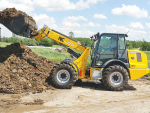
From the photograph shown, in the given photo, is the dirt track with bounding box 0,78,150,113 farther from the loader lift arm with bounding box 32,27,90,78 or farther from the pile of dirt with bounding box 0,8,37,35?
the pile of dirt with bounding box 0,8,37,35

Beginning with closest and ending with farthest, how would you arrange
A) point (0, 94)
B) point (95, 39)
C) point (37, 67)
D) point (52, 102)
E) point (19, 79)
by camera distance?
point (52, 102)
point (0, 94)
point (19, 79)
point (95, 39)
point (37, 67)

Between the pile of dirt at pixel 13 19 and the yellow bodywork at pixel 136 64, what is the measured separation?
15.4ft

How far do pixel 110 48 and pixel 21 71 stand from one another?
4.25 metres

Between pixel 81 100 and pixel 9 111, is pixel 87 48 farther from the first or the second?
pixel 9 111

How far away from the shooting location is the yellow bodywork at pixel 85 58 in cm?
873

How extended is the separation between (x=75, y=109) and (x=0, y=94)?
3247 mm

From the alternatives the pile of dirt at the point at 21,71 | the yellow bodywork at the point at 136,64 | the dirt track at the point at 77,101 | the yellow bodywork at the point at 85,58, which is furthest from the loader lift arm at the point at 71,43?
the yellow bodywork at the point at 136,64

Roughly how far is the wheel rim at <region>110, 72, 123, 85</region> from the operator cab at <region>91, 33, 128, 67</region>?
66 cm

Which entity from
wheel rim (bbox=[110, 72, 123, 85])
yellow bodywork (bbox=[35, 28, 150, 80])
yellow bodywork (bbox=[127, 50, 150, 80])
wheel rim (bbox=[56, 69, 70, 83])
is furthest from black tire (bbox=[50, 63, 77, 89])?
yellow bodywork (bbox=[127, 50, 150, 80])

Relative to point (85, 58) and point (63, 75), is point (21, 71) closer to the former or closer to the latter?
point (63, 75)

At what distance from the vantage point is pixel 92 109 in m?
6.13

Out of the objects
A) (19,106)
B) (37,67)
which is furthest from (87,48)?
(19,106)

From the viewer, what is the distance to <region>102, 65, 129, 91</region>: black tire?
8492 millimetres

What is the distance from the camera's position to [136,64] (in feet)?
28.7
